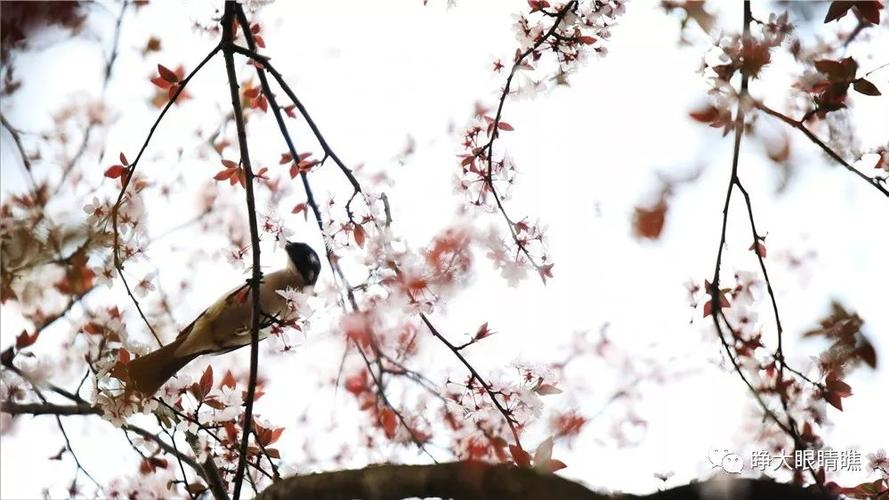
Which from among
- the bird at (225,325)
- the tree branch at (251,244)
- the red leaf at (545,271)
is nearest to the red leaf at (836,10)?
the red leaf at (545,271)

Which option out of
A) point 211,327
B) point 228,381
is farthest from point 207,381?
point 211,327

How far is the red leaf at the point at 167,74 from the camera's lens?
287cm

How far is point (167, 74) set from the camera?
2916mm

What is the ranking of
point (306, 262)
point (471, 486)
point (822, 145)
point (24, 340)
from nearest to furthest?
point (471, 486), point (822, 145), point (24, 340), point (306, 262)

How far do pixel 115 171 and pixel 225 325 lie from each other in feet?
3.45

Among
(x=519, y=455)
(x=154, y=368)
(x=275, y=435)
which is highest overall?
(x=154, y=368)

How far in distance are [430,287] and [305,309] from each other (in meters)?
0.59

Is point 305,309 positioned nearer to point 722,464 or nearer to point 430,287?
point 430,287

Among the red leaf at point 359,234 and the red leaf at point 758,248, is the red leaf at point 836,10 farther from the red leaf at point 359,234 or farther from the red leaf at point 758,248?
the red leaf at point 359,234

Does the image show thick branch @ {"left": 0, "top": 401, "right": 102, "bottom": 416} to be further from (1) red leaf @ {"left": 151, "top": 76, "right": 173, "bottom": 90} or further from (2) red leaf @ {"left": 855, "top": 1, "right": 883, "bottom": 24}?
(2) red leaf @ {"left": 855, "top": 1, "right": 883, "bottom": 24}

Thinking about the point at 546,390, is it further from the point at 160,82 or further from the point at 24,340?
the point at 24,340

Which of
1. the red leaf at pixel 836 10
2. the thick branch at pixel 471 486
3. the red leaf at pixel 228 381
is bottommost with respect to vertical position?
the thick branch at pixel 471 486

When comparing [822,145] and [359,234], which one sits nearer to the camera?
[822,145]

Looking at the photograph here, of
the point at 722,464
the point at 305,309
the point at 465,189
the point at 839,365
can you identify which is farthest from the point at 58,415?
the point at 839,365
